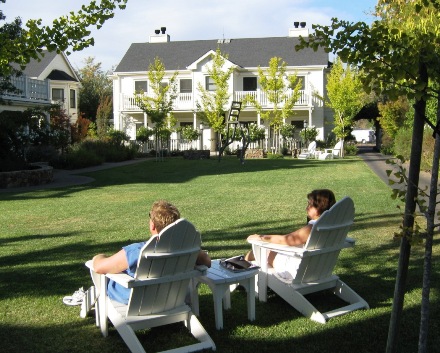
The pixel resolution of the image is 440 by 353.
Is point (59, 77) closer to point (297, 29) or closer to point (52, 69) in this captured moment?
point (52, 69)

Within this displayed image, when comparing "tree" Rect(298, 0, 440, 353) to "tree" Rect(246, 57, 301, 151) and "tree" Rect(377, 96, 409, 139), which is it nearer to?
"tree" Rect(377, 96, 409, 139)

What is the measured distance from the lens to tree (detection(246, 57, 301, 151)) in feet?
132

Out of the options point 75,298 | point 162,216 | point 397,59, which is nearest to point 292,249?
point 162,216

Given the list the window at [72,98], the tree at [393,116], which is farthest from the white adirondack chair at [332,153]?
the window at [72,98]

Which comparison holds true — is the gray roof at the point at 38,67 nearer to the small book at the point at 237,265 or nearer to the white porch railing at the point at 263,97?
the white porch railing at the point at 263,97

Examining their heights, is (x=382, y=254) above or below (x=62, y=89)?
below

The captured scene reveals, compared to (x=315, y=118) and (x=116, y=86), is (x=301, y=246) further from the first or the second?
(x=116, y=86)

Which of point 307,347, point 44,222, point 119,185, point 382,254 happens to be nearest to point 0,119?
point 119,185

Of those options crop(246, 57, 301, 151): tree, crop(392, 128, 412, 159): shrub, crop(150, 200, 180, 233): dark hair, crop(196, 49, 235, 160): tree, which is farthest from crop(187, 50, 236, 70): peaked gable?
crop(150, 200, 180, 233): dark hair

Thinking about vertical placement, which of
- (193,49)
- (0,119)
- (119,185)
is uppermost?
(193,49)

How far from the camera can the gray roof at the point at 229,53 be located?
4481 centimetres

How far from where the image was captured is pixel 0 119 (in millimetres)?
19469

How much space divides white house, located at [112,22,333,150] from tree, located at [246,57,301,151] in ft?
3.61

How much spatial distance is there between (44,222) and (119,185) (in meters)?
7.21
